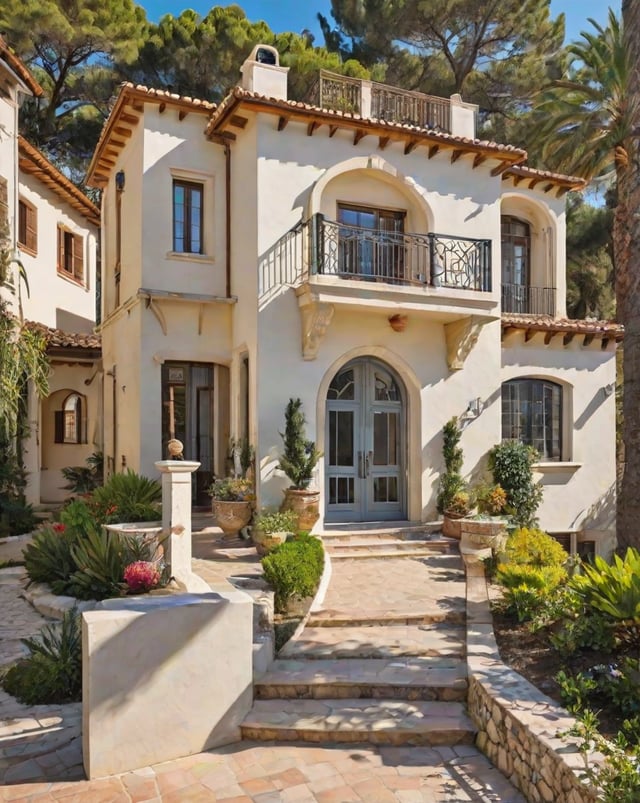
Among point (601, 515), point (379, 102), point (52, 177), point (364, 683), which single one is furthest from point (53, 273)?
point (601, 515)

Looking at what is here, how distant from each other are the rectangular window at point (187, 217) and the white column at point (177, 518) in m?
6.19

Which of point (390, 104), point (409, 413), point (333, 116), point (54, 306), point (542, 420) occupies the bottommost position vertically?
point (542, 420)

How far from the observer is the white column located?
25.8 ft

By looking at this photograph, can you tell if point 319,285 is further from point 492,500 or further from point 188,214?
point 492,500

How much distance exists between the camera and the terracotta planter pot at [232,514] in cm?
1069

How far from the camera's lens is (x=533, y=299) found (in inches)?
616

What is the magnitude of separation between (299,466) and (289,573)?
123 inches

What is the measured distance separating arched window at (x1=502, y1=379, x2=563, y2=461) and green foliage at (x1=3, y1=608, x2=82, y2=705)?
34.4ft

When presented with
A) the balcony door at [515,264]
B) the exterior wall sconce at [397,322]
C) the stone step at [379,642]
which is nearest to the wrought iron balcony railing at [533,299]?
the balcony door at [515,264]

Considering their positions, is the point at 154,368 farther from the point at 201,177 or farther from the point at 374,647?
the point at 374,647

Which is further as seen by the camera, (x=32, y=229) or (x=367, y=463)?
(x=32, y=229)

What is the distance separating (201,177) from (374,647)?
9843mm

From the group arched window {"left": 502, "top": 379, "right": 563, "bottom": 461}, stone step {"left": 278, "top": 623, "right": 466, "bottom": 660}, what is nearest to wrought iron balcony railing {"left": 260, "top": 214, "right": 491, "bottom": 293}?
arched window {"left": 502, "top": 379, "right": 563, "bottom": 461}

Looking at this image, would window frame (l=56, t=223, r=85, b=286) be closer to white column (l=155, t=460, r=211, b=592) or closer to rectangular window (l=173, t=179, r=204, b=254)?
rectangular window (l=173, t=179, r=204, b=254)
